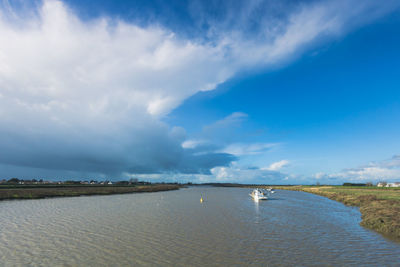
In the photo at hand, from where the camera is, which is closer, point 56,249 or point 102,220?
point 56,249

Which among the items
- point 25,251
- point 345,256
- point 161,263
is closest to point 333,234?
point 345,256

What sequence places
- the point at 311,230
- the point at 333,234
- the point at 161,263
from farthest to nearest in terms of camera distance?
the point at 311,230 → the point at 333,234 → the point at 161,263

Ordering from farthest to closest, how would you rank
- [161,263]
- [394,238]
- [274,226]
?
[274,226], [394,238], [161,263]

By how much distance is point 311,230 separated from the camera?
2641 centimetres

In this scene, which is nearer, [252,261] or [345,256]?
[252,261]

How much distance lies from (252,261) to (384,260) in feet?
30.8

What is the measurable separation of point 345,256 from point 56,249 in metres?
21.4

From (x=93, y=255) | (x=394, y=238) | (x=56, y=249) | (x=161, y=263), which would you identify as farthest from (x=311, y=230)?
(x=56, y=249)

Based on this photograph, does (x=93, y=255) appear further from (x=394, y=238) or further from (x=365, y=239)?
(x=394, y=238)

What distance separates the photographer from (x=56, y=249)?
1738 cm

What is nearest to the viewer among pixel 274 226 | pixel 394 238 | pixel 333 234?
pixel 394 238

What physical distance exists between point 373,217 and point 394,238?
7.87 metres

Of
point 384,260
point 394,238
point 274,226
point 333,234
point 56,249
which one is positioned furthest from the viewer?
point 274,226

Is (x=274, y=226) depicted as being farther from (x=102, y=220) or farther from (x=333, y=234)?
(x=102, y=220)
